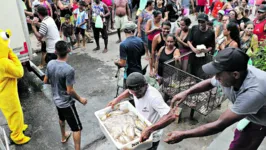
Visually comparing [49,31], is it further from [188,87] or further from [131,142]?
[131,142]

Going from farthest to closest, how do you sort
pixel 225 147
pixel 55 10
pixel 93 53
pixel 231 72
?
1. pixel 55 10
2. pixel 93 53
3. pixel 225 147
4. pixel 231 72

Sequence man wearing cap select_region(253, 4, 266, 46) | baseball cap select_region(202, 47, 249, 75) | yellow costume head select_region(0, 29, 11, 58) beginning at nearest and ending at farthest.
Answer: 1. baseball cap select_region(202, 47, 249, 75)
2. yellow costume head select_region(0, 29, 11, 58)
3. man wearing cap select_region(253, 4, 266, 46)

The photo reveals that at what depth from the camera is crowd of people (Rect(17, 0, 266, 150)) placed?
8.39ft

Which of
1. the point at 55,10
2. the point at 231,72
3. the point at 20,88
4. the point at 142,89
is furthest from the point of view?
the point at 55,10

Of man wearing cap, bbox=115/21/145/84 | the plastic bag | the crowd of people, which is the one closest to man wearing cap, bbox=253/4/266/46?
the crowd of people

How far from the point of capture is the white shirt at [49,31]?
20.5 ft

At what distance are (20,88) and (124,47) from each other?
3380 millimetres

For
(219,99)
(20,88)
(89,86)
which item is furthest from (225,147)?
(20,88)

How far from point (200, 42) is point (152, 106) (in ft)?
10.1

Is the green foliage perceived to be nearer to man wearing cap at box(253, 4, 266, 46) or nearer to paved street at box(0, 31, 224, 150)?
paved street at box(0, 31, 224, 150)

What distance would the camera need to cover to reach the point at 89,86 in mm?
6738

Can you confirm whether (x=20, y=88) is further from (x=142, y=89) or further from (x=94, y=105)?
(x=142, y=89)

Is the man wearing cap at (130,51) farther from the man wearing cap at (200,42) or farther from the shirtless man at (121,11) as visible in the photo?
the shirtless man at (121,11)

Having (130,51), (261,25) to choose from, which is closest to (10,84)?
(130,51)
